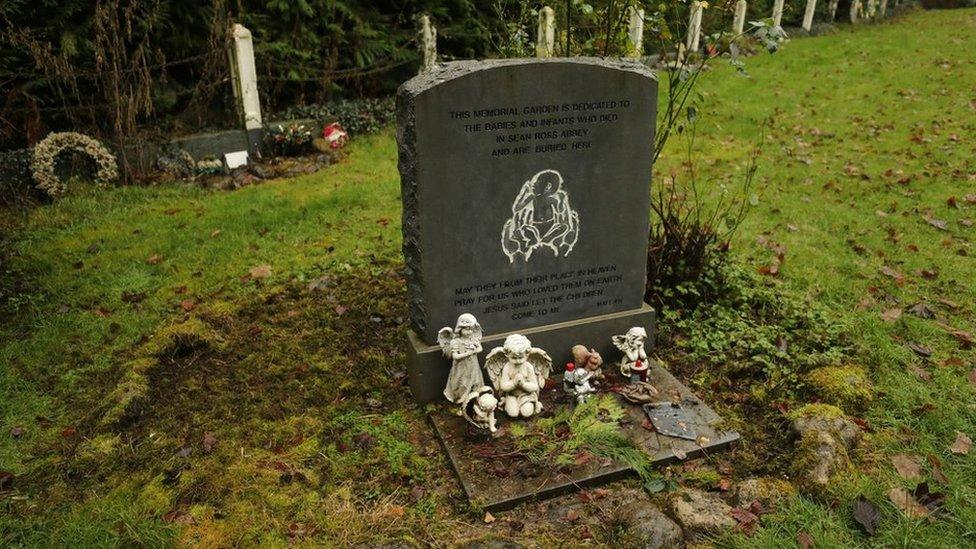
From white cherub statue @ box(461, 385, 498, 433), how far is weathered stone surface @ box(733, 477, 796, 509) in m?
1.44

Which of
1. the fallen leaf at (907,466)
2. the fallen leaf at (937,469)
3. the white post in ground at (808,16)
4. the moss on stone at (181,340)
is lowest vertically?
the fallen leaf at (907,466)

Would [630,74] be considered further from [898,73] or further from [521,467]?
[898,73]

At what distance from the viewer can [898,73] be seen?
491 inches

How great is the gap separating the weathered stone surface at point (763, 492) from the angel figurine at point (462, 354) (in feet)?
5.35

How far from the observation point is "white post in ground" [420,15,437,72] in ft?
37.5

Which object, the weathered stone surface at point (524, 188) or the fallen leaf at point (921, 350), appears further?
the fallen leaf at point (921, 350)

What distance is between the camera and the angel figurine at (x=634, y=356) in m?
4.56

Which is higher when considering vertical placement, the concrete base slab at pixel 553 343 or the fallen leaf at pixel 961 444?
the concrete base slab at pixel 553 343

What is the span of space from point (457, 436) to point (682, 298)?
8.37ft

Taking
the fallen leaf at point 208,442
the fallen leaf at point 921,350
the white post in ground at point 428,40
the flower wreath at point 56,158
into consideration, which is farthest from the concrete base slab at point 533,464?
the white post in ground at point 428,40

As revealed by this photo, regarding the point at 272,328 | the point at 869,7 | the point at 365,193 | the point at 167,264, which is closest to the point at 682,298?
the point at 272,328

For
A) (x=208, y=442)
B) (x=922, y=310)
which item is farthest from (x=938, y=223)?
(x=208, y=442)

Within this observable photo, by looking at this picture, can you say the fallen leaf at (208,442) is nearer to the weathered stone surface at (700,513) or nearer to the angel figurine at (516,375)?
the angel figurine at (516,375)

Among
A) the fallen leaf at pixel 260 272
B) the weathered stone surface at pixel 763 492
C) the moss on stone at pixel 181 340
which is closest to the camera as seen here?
the weathered stone surface at pixel 763 492
